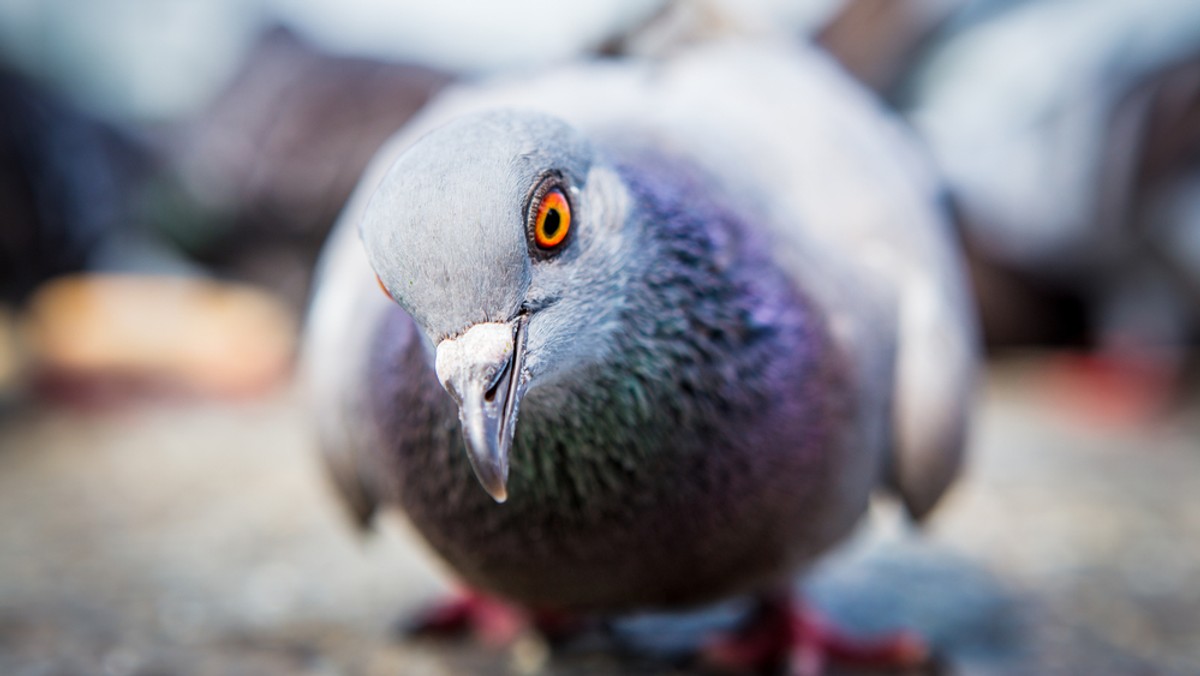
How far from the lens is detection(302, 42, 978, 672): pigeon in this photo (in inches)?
49.0

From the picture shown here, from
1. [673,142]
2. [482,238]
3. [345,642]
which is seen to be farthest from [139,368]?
[482,238]

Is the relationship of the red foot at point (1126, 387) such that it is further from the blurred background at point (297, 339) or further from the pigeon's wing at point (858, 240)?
the pigeon's wing at point (858, 240)

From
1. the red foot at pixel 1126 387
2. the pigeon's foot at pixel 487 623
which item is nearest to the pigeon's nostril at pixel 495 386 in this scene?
the pigeon's foot at pixel 487 623

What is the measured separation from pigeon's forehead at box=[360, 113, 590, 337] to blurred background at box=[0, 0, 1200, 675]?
1.43 m

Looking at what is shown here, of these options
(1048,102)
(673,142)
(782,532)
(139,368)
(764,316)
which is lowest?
(782,532)

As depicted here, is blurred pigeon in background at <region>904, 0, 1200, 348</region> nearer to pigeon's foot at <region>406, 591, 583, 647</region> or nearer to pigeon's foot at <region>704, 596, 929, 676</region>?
pigeon's foot at <region>704, 596, 929, 676</region>

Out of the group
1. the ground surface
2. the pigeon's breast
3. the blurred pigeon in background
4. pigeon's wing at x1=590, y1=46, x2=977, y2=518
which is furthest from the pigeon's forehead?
the blurred pigeon in background

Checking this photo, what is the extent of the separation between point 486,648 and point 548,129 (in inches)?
63.6

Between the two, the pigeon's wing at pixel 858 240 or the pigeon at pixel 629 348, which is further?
the pigeon's wing at pixel 858 240

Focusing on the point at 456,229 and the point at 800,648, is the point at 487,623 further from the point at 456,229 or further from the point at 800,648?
the point at 456,229

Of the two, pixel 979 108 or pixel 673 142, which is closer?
pixel 673 142

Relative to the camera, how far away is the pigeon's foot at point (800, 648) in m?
2.34

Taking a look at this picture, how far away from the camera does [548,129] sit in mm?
1387

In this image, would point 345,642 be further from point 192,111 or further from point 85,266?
point 192,111
